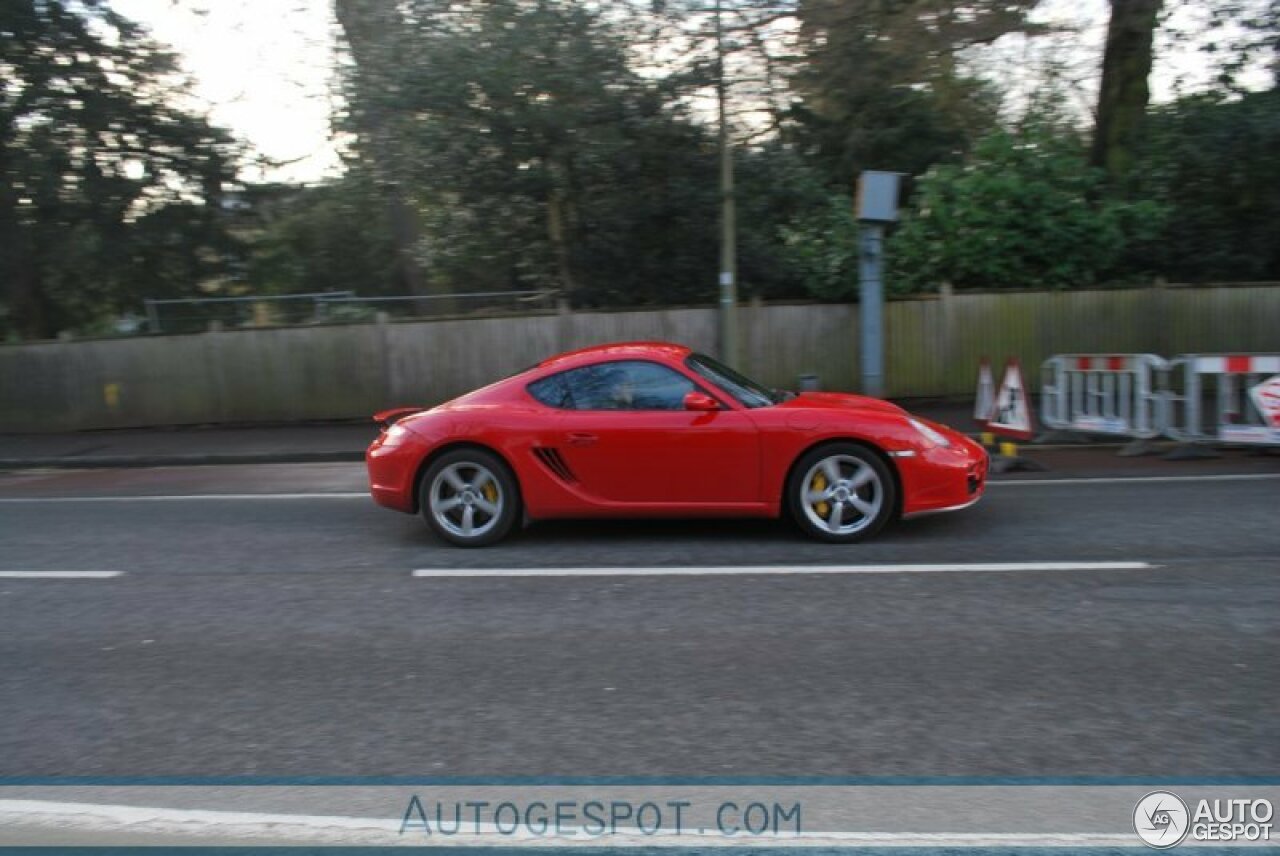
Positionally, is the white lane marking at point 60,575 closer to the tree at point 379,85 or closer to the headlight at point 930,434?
the headlight at point 930,434

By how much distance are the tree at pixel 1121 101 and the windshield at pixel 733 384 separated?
443 inches

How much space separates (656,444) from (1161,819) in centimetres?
404

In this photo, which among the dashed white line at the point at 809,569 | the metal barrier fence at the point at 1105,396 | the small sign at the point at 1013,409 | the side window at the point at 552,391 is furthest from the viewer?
the metal barrier fence at the point at 1105,396

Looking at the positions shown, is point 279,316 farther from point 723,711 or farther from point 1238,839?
point 1238,839

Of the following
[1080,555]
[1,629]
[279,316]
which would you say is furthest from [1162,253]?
[1,629]

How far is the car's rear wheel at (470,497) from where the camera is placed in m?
7.04

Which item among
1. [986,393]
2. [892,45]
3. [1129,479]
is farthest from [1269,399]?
[892,45]

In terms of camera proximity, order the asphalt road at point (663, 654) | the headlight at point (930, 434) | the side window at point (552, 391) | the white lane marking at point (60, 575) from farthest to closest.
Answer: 1. the side window at point (552, 391)
2. the white lane marking at point (60, 575)
3. the headlight at point (930, 434)
4. the asphalt road at point (663, 654)

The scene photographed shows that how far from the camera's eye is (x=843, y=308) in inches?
615

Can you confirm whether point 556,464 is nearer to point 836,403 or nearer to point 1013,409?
point 836,403

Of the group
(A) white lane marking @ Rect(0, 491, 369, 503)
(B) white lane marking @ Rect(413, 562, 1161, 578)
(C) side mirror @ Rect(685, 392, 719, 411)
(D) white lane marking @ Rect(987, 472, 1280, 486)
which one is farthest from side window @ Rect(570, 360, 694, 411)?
(D) white lane marking @ Rect(987, 472, 1280, 486)

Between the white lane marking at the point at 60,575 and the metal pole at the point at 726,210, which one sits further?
the metal pole at the point at 726,210

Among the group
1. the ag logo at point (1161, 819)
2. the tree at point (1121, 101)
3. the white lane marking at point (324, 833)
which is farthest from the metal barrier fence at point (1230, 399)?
the white lane marking at point (324, 833)

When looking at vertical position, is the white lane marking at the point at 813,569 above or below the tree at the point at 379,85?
below
